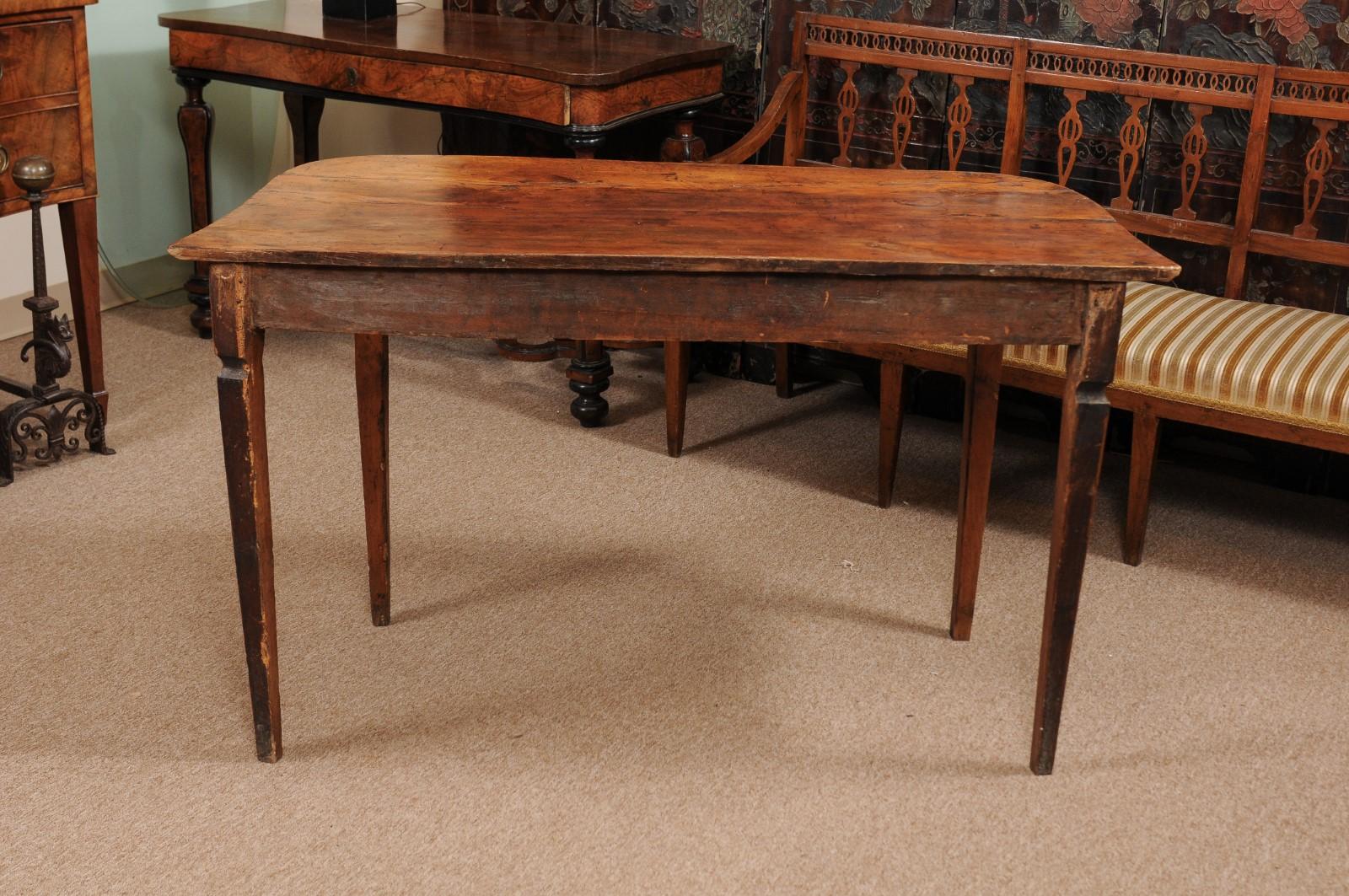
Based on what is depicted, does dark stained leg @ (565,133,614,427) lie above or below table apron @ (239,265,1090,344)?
below

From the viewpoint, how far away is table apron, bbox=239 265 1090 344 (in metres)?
1.91

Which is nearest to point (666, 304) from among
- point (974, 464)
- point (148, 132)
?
point (974, 464)

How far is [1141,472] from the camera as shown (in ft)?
9.49

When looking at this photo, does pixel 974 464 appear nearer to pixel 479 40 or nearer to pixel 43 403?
pixel 479 40

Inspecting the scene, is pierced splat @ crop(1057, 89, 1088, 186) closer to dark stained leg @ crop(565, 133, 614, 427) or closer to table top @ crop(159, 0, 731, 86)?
table top @ crop(159, 0, 731, 86)

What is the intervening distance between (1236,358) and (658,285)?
4.48 ft

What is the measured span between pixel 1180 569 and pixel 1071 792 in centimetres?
90

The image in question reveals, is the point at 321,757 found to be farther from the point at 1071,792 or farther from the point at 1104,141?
the point at 1104,141

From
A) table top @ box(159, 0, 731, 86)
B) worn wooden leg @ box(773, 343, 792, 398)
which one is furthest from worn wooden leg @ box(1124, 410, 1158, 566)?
table top @ box(159, 0, 731, 86)

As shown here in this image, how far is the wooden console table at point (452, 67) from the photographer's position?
10.9 ft

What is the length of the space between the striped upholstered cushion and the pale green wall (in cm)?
280

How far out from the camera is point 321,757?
2.22 metres

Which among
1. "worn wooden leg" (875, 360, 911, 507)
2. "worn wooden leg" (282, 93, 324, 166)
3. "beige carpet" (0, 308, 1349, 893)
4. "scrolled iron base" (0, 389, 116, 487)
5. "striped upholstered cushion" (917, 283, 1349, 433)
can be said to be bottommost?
"beige carpet" (0, 308, 1349, 893)

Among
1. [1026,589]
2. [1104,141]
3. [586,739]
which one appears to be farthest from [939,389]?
[586,739]
